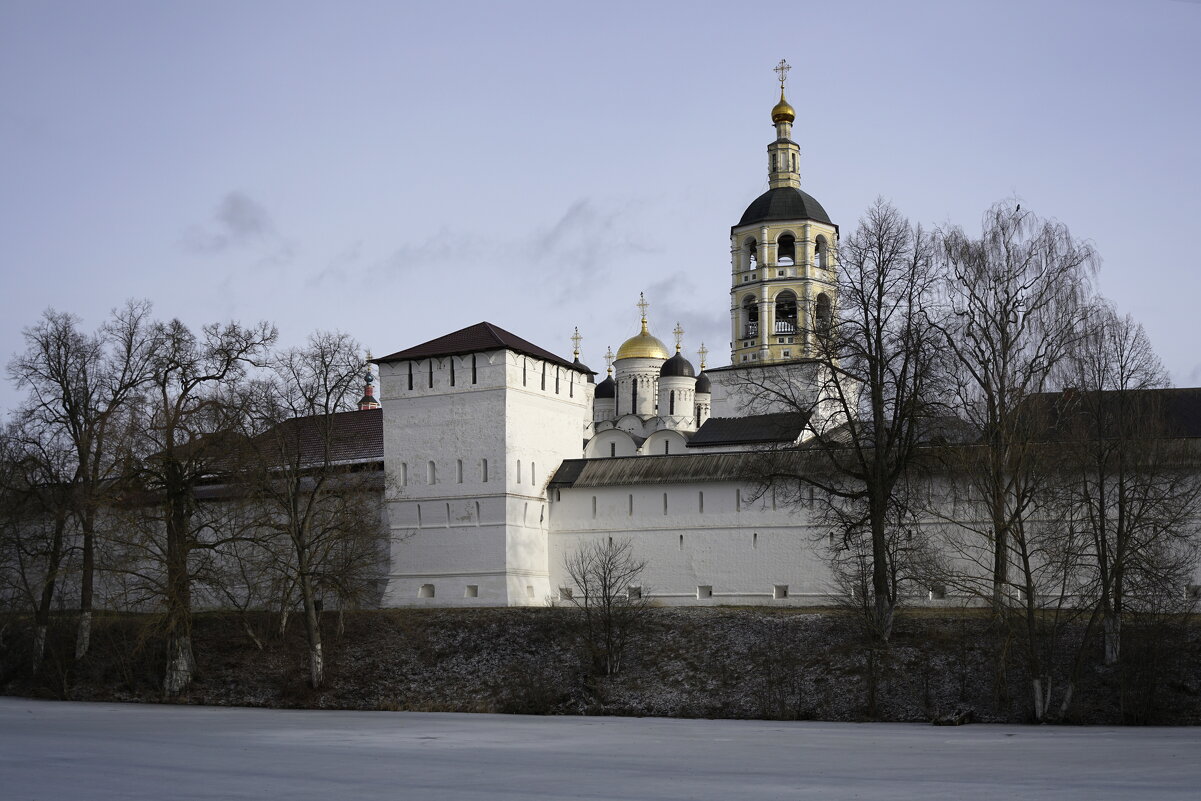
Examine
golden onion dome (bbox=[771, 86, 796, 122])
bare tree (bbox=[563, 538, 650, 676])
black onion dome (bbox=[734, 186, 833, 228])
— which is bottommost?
bare tree (bbox=[563, 538, 650, 676])

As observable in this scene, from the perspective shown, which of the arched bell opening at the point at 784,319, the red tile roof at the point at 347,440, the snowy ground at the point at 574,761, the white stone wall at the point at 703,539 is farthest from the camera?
the arched bell opening at the point at 784,319

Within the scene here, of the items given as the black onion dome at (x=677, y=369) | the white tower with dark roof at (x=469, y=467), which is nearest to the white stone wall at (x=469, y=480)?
the white tower with dark roof at (x=469, y=467)

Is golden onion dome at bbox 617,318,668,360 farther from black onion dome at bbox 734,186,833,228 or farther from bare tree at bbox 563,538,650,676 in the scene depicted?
bare tree at bbox 563,538,650,676

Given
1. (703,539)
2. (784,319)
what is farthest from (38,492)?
(784,319)

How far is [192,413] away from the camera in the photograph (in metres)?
33.2

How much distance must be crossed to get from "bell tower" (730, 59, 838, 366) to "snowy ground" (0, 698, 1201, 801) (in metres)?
34.8

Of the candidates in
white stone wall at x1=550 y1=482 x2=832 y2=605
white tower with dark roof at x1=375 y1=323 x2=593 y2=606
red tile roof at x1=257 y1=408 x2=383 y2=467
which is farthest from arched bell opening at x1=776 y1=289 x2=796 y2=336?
white stone wall at x1=550 y1=482 x2=832 y2=605

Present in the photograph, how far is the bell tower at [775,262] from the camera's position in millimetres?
58938

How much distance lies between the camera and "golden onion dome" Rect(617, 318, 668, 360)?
7300cm

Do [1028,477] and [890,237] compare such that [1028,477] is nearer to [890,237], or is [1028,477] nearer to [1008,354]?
[1008,354]

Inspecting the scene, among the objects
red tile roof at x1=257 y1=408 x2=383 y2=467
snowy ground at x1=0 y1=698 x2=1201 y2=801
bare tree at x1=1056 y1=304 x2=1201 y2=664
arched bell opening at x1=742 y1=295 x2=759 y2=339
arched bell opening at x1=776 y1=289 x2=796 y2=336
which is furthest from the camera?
arched bell opening at x1=742 y1=295 x2=759 y2=339

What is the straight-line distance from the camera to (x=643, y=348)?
73375mm

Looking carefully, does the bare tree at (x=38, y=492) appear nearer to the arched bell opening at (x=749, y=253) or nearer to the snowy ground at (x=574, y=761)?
the snowy ground at (x=574, y=761)

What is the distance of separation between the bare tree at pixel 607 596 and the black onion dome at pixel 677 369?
30.2m
